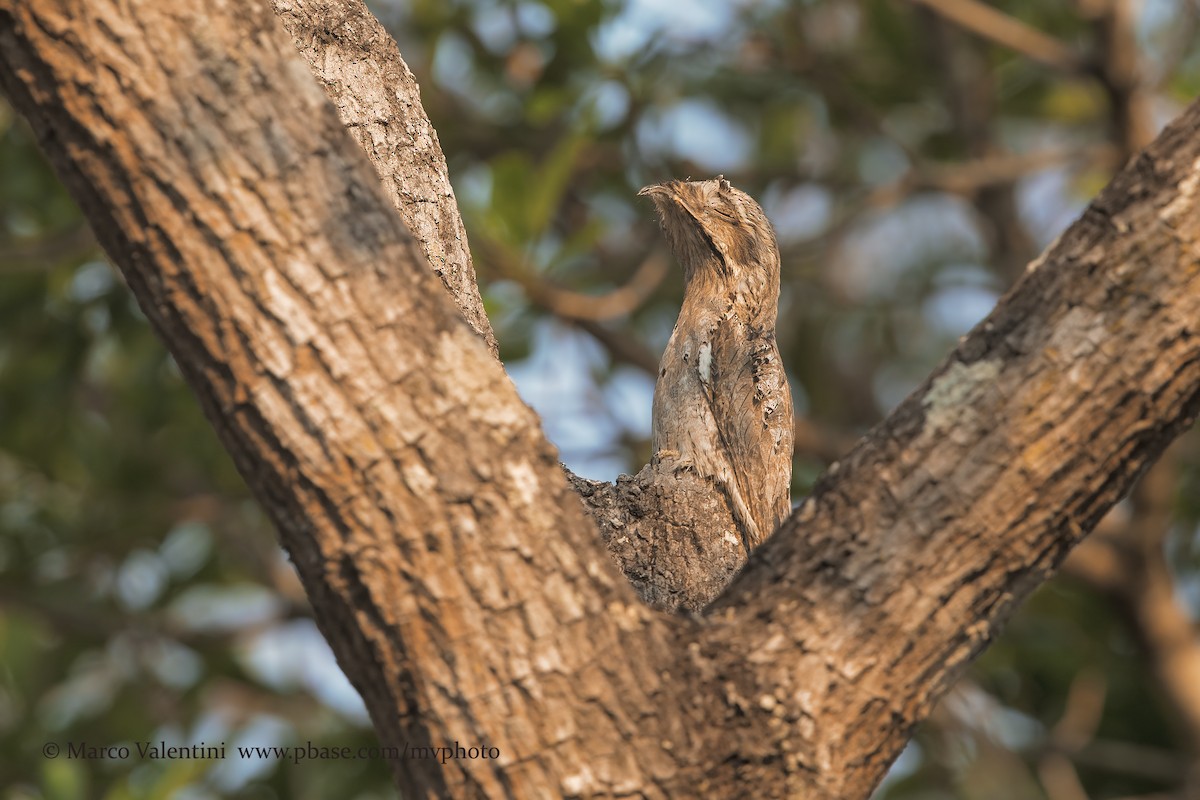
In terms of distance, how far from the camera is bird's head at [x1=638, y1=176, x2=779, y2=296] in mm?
3549

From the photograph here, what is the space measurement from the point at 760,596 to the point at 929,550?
0.99 ft

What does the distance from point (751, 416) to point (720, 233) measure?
66 cm

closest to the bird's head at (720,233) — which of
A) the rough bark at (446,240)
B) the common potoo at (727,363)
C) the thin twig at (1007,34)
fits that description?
the common potoo at (727,363)

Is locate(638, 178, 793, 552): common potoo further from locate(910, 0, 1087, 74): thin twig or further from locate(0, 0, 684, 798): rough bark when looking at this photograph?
locate(910, 0, 1087, 74): thin twig

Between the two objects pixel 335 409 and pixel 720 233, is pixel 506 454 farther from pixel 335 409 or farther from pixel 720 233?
pixel 720 233

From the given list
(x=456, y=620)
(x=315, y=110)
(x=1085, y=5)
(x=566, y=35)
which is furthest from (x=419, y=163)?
(x=1085, y=5)

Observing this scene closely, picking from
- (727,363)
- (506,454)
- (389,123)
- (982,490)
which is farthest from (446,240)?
(982,490)

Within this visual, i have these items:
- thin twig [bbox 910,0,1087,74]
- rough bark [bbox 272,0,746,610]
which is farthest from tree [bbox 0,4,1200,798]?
thin twig [bbox 910,0,1087,74]

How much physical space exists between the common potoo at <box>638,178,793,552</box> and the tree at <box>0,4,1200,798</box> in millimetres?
1077

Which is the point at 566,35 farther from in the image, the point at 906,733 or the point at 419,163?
the point at 906,733

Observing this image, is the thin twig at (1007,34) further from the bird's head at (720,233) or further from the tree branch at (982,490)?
the tree branch at (982,490)

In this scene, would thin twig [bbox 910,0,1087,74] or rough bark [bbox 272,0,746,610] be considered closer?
rough bark [bbox 272,0,746,610]

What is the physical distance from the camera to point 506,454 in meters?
1.97

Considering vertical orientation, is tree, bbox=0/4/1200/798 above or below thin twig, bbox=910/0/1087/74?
below
